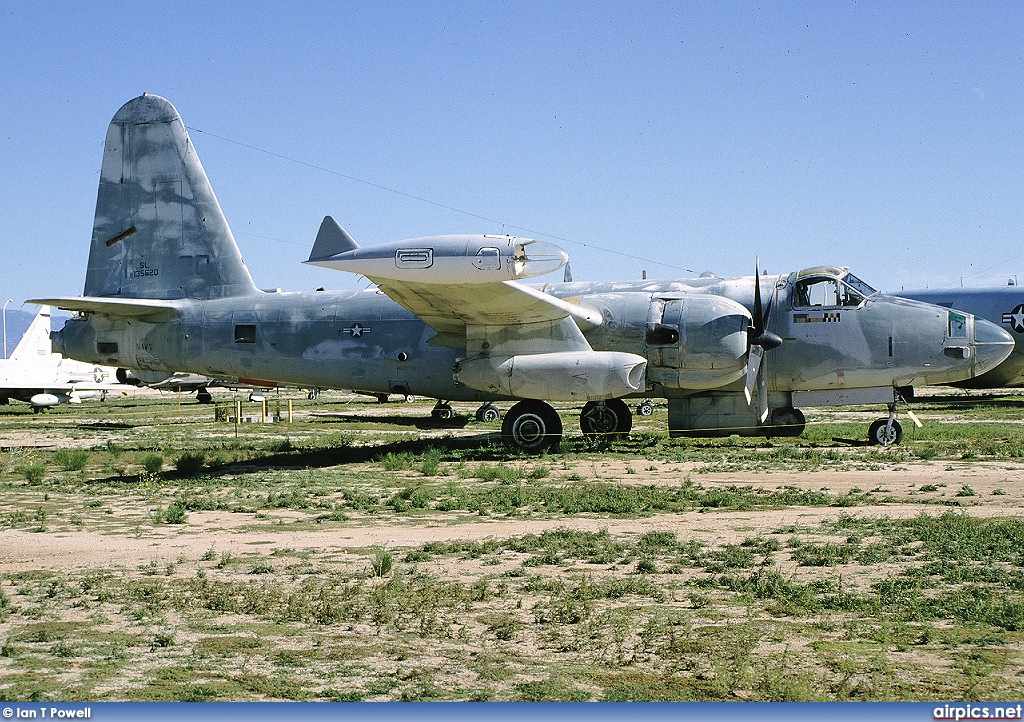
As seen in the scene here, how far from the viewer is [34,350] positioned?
55281mm

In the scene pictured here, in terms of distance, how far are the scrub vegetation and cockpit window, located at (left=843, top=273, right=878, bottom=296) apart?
419 centimetres

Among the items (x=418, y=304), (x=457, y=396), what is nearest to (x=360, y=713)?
(x=418, y=304)

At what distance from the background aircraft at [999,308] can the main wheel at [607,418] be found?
58.0 feet

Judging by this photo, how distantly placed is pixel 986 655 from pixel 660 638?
6.84ft

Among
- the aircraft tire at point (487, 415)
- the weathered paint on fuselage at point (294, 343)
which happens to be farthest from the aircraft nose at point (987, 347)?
the aircraft tire at point (487, 415)

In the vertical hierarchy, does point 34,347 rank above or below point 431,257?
above

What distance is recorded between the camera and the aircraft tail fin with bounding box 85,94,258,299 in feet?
76.1

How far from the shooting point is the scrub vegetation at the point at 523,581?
6078mm

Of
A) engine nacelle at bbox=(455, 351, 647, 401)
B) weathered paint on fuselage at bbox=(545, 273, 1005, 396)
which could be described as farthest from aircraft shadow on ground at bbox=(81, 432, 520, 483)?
weathered paint on fuselage at bbox=(545, 273, 1005, 396)

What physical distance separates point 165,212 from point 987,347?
18647 mm

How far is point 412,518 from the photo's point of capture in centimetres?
1256

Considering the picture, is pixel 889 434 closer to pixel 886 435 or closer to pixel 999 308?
pixel 886 435

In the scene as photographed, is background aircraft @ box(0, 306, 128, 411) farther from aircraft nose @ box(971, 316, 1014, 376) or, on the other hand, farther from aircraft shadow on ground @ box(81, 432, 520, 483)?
aircraft nose @ box(971, 316, 1014, 376)

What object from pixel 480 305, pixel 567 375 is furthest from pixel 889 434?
pixel 480 305
